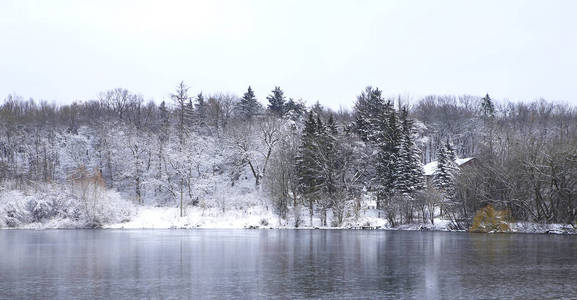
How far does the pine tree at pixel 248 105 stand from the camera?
361ft

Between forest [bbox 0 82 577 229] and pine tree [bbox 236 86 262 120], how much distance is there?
324mm

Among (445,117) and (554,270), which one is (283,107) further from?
(554,270)

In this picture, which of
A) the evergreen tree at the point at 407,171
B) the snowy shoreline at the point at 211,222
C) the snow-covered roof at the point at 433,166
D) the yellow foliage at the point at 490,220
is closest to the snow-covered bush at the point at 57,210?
the snowy shoreline at the point at 211,222

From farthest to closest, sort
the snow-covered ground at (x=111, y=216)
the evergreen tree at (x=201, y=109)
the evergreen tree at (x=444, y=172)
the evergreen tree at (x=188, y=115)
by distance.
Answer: the evergreen tree at (x=201, y=109) → the evergreen tree at (x=188, y=115) → the evergreen tree at (x=444, y=172) → the snow-covered ground at (x=111, y=216)

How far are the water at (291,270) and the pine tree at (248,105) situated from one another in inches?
2567

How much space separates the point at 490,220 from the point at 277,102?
56.0 meters

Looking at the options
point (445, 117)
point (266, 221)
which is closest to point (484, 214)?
point (266, 221)

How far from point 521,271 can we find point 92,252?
1075 inches

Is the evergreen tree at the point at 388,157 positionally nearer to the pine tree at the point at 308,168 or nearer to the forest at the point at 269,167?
the forest at the point at 269,167

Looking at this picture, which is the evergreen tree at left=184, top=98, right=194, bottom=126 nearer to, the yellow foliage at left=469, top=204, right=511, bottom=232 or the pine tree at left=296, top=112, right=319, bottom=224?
the pine tree at left=296, top=112, right=319, bottom=224

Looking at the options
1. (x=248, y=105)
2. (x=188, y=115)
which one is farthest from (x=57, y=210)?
(x=248, y=105)

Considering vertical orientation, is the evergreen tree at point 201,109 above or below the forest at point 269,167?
above

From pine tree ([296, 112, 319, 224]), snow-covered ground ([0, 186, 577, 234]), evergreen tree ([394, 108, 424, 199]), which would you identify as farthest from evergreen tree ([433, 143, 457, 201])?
pine tree ([296, 112, 319, 224])

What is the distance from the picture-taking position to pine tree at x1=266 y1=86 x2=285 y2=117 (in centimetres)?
10676
